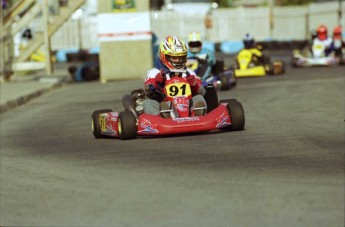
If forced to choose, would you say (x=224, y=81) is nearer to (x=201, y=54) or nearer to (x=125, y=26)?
(x=201, y=54)

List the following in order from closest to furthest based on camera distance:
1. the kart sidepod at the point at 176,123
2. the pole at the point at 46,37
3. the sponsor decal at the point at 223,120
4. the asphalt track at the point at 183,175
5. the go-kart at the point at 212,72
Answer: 1. the asphalt track at the point at 183,175
2. the kart sidepod at the point at 176,123
3. the sponsor decal at the point at 223,120
4. the go-kart at the point at 212,72
5. the pole at the point at 46,37

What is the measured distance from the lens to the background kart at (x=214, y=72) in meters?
17.5

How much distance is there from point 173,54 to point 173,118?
916mm

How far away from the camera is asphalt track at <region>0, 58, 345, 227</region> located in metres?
6.71

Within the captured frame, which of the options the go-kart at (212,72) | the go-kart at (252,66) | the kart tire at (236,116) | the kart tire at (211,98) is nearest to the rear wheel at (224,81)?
the go-kart at (212,72)

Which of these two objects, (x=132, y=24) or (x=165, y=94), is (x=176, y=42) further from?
(x=132, y=24)

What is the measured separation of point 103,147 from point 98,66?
50.5ft

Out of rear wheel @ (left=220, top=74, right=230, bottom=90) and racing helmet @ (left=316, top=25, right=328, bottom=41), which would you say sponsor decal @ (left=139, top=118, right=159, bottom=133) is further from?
racing helmet @ (left=316, top=25, right=328, bottom=41)

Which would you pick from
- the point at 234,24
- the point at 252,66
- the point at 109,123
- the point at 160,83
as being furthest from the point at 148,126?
the point at 234,24

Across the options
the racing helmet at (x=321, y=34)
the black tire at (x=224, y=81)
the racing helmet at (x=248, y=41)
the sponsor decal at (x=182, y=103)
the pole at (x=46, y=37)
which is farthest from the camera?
the pole at (x=46, y=37)

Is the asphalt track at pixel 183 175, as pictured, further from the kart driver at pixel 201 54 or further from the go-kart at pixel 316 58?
the go-kart at pixel 316 58

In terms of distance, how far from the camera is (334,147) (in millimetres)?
9328

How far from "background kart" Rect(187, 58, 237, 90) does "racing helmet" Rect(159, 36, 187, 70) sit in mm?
5512

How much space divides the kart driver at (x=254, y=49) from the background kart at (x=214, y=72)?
11.6ft
